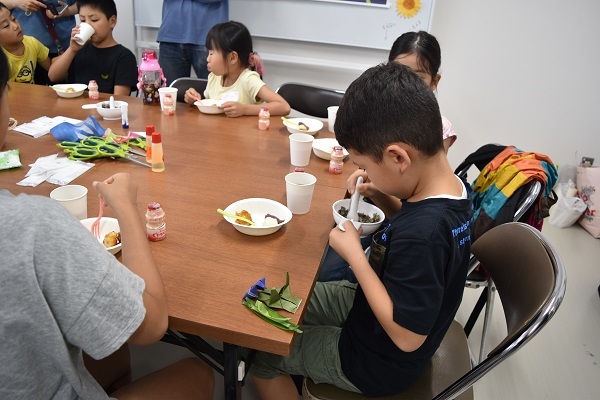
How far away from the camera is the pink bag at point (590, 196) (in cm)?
288

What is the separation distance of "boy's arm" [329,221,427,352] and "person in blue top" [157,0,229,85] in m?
2.69

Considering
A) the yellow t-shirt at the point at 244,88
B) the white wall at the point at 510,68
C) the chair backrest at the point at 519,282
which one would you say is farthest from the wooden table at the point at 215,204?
the white wall at the point at 510,68

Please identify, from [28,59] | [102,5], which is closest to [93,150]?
[102,5]

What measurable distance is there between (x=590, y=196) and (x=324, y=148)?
2.24 m

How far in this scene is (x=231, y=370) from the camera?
3.15 feet

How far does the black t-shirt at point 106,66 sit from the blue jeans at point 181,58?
0.63 meters

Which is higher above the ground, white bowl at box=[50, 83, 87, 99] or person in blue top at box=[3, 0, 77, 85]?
person in blue top at box=[3, 0, 77, 85]

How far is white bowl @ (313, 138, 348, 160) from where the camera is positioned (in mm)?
1680

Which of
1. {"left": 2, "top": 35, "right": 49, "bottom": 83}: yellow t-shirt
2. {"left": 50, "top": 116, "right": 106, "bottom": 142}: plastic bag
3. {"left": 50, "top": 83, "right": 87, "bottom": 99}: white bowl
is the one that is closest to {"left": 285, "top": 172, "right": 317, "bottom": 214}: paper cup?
{"left": 50, "top": 116, "right": 106, "bottom": 142}: plastic bag

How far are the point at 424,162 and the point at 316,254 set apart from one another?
341 millimetres

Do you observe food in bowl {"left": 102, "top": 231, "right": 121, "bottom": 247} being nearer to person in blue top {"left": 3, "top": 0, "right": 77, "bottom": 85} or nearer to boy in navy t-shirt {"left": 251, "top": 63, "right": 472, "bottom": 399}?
boy in navy t-shirt {"left": 251, "top": 63, "right": 472, "bottom": 399}

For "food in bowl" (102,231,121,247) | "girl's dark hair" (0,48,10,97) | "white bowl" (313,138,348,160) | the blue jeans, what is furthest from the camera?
the blue jeans

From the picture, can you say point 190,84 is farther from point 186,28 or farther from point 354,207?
point 354,207

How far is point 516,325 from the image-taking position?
3.18 feet
